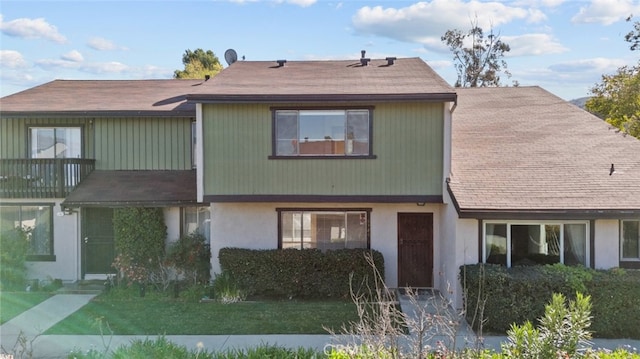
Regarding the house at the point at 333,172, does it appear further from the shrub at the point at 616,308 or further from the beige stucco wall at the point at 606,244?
the shrub at the point at 616,308

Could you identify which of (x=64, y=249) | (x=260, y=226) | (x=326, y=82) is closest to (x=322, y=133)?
(x=326, y=82)

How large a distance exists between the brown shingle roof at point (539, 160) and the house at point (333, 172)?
0.05m

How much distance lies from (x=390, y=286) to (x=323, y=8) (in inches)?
314

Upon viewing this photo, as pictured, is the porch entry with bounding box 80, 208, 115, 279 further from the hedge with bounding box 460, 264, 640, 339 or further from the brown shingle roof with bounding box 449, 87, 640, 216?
the hedge with bounding box 460, 264, 640, 339

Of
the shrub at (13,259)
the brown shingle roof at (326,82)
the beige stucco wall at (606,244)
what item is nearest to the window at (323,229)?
the brown shingle roof at (326,82)

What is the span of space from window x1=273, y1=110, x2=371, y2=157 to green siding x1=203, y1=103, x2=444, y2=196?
0.20m

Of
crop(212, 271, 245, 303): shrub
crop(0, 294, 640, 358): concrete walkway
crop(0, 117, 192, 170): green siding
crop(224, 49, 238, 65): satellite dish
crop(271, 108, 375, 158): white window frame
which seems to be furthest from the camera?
crop(224, 49, 238, 65): satellite dish

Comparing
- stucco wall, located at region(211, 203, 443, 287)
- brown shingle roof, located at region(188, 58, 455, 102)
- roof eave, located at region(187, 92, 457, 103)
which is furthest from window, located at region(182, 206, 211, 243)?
roof eave, located at region(187, 92, 457, 103)

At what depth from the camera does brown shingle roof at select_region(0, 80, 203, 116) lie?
47.4 feet

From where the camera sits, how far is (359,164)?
12.5 m

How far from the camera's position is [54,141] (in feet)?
49.0

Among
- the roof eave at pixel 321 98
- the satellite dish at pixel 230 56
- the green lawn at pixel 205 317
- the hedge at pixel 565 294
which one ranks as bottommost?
the green lawn at pixel 205 317

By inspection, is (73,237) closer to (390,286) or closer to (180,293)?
(180,293)

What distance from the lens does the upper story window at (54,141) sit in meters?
14.9
